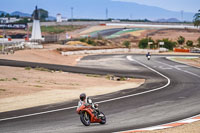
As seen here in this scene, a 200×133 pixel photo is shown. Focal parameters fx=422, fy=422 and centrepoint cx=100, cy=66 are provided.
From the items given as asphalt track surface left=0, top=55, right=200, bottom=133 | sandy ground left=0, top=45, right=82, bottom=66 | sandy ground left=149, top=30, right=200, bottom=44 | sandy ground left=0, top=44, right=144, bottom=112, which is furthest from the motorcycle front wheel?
sandy ground left=149, top=30, right=200, bottom=44

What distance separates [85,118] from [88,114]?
0.63ft

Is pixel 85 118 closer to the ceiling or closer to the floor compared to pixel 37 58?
closer to the ceiling


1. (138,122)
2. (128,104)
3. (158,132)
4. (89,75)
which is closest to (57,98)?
(128,104)

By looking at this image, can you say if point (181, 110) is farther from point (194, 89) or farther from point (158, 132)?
point (194, 89)

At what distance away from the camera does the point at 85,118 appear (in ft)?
51.6

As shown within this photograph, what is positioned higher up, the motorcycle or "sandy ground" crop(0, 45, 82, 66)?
the motorcycle

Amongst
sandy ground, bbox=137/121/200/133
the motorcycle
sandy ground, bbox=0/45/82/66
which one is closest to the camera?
sandy ground, bbox=137/121/200/133

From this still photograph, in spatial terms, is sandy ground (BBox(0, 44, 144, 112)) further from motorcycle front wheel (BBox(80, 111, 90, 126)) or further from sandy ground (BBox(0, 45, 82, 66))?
sandy ground (BBox(0, 45, 82, 66))

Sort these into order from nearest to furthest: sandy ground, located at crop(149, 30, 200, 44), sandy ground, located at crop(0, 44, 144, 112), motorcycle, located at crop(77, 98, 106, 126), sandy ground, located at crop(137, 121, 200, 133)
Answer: sandy ground, located at crop(137, 121, 200, 133)
motorcycle, located at crop(77, 98, 106, 126)
sandy ground, located at crop(0, 44, 144, 112)
sandy ground, located at crop(149, 30, 200, 44)

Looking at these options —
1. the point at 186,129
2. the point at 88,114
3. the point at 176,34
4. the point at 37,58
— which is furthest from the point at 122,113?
the point at 176,34

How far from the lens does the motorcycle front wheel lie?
51.3ft

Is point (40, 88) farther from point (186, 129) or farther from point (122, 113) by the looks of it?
point (186, 129)

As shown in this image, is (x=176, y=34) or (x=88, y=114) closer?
(x=88, y=114)

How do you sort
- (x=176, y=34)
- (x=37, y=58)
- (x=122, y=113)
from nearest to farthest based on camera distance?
1. (x=122, y=113)
2. (x=37, y=58)
3. (x=176, y=34)
